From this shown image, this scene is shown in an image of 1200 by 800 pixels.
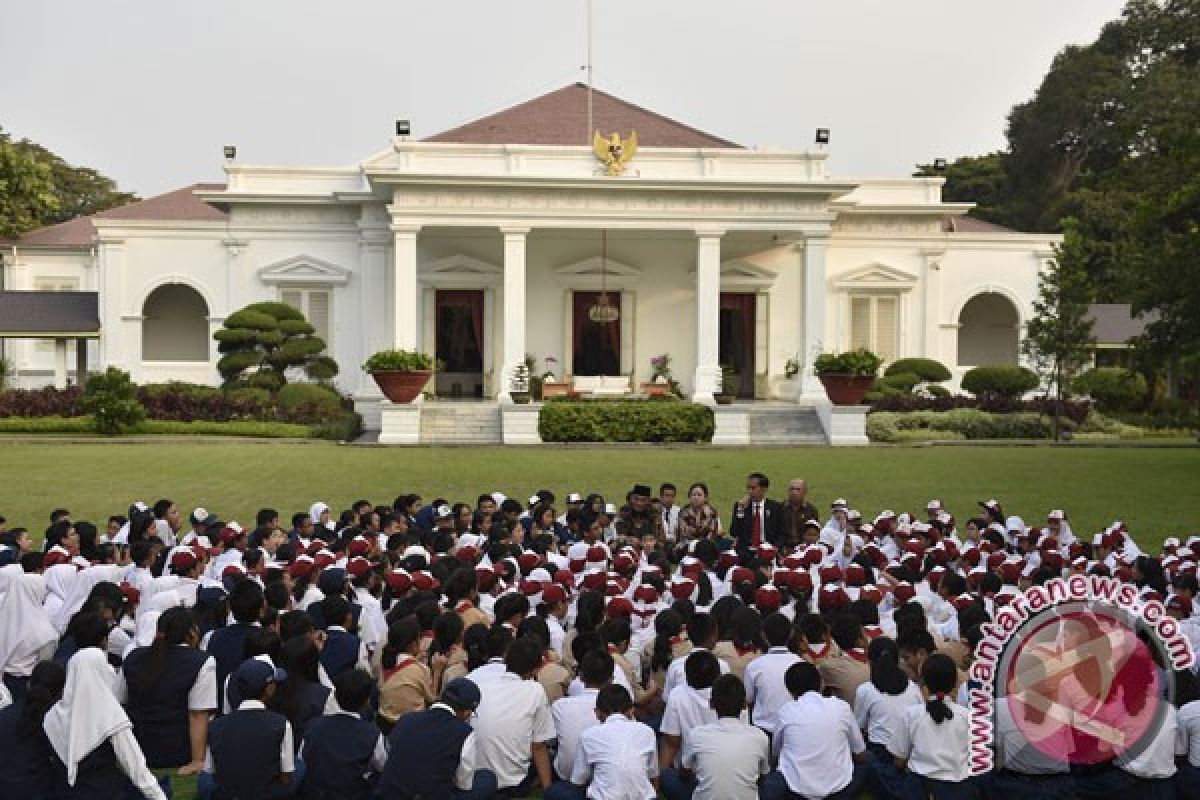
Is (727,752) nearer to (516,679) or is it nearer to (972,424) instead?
(516,679)

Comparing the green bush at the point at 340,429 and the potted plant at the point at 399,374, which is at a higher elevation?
the potted plant at the point at 399,374

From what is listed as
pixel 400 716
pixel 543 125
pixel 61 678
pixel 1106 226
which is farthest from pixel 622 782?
pixel 1106 226

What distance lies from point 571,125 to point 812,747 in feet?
102

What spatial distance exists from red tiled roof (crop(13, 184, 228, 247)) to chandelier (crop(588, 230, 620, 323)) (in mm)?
9940

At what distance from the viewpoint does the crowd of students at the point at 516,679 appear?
6.10 meters

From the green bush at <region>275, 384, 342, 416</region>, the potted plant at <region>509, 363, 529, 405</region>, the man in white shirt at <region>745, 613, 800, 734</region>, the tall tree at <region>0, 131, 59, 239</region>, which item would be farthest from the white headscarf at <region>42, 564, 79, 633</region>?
the tall tree at <region>0, 131, 59, 239</region>

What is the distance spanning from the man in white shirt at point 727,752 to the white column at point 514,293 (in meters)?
22.7

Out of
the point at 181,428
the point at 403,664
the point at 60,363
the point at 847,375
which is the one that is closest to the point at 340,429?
the point at 181,428

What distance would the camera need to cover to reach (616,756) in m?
6.04

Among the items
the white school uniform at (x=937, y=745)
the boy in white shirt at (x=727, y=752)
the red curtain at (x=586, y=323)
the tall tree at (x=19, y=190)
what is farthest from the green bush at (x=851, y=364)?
the tall tree at (x=19, y=190)

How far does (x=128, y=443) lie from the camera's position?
81.3 ft

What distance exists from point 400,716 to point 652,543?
5.35 meters

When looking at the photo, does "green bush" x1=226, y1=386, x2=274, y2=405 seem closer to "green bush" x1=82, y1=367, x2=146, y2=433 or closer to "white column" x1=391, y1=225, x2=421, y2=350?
"green bush" x1=82, y1=367, x2=146, y2=433

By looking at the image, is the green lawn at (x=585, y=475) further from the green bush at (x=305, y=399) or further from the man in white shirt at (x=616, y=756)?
the man in white shirt at (x=616, y=756)
